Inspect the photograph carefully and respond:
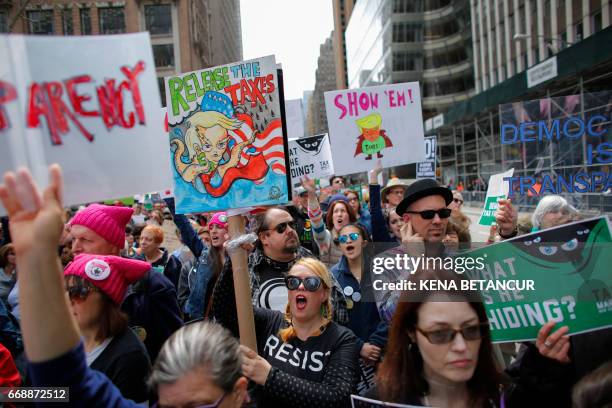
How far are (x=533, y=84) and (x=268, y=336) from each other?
16313 mm

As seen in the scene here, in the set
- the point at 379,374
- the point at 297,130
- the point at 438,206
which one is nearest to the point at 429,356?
the point at 379,374

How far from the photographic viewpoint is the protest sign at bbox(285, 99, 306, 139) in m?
7.32

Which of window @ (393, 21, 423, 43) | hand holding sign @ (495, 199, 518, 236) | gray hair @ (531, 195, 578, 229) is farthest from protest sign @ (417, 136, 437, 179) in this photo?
window @ (393, 21, 423, 43)

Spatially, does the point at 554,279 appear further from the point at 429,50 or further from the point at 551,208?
the point at 429,50

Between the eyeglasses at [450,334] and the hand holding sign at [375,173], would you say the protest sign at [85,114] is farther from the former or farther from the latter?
the hand holding sign at [375,173]

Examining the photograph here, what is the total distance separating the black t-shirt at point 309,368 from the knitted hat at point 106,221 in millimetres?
1123

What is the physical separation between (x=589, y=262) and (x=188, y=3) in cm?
4935

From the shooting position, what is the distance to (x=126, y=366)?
2102mm

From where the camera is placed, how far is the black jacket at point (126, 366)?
6.80 feet

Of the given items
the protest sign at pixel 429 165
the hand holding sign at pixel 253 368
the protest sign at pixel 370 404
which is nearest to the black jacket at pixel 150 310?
the hand holding sign at pixel 253 368

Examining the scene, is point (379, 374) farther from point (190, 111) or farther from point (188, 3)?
point (188, 3)

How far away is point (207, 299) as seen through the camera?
3727 mm

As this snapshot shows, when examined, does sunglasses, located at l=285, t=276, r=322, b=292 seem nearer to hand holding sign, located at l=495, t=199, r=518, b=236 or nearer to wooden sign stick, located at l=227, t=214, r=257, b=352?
wooden sign stick, located at l=227, t=214, r=257, b=352

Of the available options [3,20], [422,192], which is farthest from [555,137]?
[3,20]
